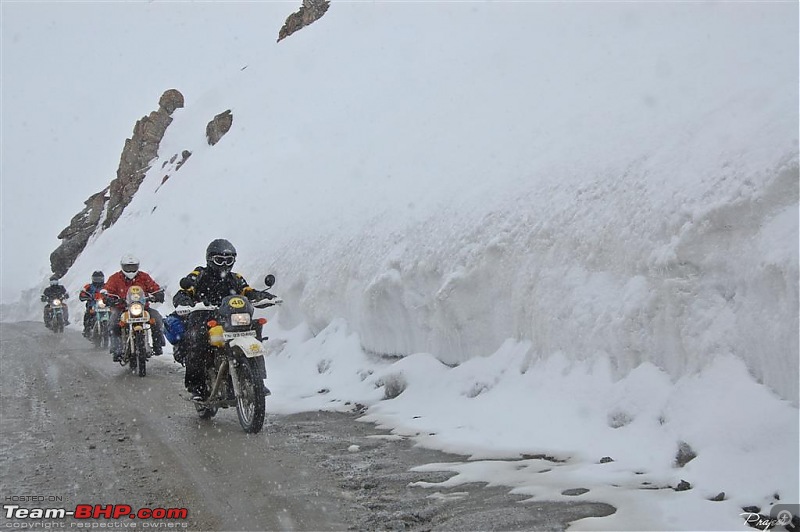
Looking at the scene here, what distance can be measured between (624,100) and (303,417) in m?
6.30

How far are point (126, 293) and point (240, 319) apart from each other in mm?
6831

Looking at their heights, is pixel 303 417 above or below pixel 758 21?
below

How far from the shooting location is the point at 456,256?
9.31 metres

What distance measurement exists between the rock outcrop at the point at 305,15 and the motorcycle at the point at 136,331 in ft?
122

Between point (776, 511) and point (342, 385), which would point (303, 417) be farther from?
point (776, 511)

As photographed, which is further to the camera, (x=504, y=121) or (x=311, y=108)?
(x=311, y=108)

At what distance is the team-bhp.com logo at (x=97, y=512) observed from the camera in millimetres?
4746

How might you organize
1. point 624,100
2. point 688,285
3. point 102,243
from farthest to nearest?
point 102,243, point 624,100, point 688,285

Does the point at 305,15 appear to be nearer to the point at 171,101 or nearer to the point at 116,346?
the point at 171,101

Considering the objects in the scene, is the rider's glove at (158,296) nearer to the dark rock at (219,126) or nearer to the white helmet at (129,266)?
the white helmet at (129,266)

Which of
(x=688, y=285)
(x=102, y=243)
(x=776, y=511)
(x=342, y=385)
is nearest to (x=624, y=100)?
(x=688, y=285)

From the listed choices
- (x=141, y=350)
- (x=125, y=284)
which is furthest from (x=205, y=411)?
(x=125, y=284)

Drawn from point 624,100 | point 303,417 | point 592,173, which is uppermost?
point 624,100

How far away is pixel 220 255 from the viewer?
8203 mm
